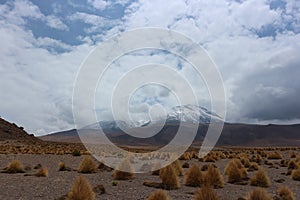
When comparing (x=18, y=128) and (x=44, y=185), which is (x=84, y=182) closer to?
(x=44, y=185)

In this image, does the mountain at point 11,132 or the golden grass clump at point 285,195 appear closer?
the golden grass clump at point 285,195

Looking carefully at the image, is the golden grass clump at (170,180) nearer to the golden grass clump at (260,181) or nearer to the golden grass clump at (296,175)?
the golden grass clump at (260,181)

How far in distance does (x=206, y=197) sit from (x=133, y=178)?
25.3 feet

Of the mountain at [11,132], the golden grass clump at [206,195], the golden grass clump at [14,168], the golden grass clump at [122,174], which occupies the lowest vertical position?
the golden grass clump at [206,195]

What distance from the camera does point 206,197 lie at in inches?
390

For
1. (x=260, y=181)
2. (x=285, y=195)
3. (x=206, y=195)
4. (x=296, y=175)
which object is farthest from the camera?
(x=296, y=175)

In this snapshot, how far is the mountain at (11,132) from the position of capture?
83125 millimetres

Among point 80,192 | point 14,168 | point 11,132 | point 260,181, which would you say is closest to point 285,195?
point 260,181

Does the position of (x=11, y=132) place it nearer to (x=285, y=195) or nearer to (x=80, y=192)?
(x=80, y=192)

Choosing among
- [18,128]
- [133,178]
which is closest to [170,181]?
[133,178]

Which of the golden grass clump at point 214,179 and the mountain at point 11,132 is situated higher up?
the mountain at point 11,132

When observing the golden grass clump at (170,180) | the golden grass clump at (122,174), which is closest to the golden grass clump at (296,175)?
the golden grass clump at (170,180)

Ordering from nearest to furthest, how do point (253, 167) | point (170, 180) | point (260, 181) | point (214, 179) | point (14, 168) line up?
point (170, 180), point (214, 179), point (260, 181), point (14, 168), point (253, 167)

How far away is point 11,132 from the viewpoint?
8788cm
